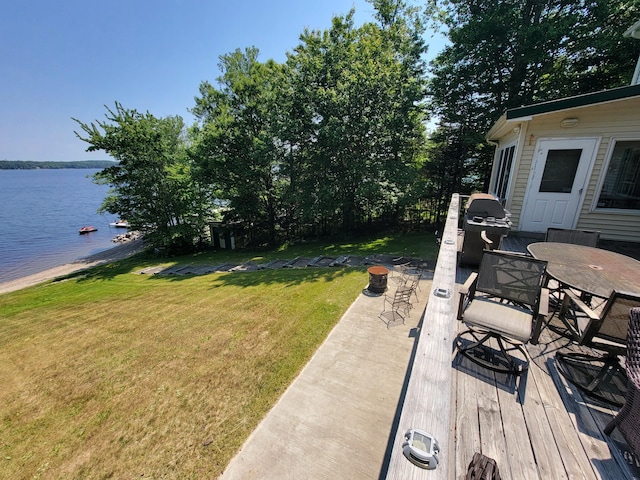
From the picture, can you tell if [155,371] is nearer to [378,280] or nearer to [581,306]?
[378,280]

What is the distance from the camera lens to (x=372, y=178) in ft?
38.8

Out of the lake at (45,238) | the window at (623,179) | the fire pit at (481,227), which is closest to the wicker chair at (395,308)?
the fire pit at (481,227)

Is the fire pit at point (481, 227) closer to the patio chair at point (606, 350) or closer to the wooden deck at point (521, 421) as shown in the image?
the patio chair at point (606, 350)

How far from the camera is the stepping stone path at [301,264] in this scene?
8883mm

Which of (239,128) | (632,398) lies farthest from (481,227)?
(239,128)

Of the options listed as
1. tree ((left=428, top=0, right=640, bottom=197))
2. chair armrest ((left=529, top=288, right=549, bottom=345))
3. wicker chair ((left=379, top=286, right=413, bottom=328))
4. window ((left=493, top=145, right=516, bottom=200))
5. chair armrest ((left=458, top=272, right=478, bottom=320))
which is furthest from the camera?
tree ((left=428, top=0, right=640, bottom=197))

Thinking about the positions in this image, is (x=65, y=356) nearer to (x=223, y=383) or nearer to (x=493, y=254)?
(x=223, y=383)

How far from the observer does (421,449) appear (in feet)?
3.34

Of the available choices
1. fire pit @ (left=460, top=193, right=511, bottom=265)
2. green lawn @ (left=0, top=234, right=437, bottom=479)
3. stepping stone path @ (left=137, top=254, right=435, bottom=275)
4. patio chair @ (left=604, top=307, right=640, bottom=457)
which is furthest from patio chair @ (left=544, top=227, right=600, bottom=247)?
green lawn @ (left=0, top=234, right=437, bottom=479)

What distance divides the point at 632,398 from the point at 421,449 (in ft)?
6.18

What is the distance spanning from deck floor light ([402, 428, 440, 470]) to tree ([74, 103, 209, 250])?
15790mm

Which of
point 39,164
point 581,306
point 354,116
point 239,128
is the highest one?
point 39,164

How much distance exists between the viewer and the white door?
5.84 meters

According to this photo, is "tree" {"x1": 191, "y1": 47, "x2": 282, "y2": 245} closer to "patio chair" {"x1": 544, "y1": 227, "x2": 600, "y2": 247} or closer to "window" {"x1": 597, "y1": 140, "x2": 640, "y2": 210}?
"patio chair" {"x1": 544, "y1": 227, "x2": 600, "y2": 247}
